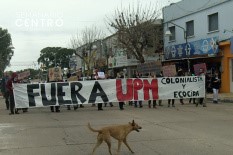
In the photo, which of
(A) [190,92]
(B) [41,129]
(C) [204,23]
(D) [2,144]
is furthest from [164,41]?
(D) [2,144]

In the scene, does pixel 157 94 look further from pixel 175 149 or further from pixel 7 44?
pixel 7 44

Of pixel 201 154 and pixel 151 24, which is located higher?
pixel 151 24

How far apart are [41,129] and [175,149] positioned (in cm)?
511

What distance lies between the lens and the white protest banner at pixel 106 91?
19.3 m

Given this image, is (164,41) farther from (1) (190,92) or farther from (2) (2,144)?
(2) (2,144)

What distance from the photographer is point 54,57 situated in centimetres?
11444

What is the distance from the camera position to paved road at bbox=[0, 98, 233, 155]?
9.22 metres

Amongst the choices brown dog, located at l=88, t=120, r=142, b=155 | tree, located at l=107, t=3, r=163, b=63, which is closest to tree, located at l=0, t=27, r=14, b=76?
tree, located at l=107, t=3, r=163, b=63

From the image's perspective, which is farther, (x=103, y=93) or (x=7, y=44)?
(x=7, y=44)

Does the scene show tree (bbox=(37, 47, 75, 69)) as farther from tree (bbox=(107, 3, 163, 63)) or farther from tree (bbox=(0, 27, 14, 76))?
tree (bbox=(107, 3, 163, 63))

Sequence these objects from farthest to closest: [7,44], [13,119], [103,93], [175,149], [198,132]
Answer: [7,44] → [103,93] → [13,119] → [198,132] → [175,149]

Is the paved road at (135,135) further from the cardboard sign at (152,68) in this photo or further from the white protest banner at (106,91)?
the cardboard sign at (152,68)

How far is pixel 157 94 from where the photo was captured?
2089cm

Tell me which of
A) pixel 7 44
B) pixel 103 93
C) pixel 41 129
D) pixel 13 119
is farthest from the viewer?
pixel 7 44
